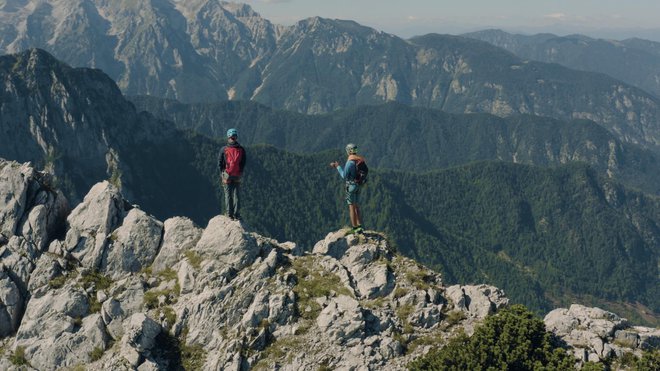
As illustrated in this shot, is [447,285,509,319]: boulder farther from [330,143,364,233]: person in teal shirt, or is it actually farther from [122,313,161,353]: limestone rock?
[122,313,161,353]: limestone rock

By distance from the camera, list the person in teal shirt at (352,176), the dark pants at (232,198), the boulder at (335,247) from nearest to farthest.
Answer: the person in teal shirt at (352,176), the dark pants at (232,198), the boulder at (335,247)

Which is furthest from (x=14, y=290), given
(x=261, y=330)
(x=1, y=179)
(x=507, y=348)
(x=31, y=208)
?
(x=507, y=348)

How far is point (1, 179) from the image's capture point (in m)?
47.6

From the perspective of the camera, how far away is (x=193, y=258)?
43281mm

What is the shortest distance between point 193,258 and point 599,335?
31893 millimetres

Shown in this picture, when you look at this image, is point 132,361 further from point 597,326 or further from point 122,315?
point 597,326

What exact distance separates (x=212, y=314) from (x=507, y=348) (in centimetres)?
2117

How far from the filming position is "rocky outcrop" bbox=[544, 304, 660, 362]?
121 feet

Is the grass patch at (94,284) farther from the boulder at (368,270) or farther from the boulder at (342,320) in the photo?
the boulder at (368,270)

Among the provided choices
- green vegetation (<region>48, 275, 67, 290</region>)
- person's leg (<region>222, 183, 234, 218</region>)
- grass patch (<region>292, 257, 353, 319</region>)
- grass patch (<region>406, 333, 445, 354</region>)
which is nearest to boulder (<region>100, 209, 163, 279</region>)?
green vegetation (<region>48, 275, 67, 290</region>)

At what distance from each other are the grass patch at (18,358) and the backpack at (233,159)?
2045cm

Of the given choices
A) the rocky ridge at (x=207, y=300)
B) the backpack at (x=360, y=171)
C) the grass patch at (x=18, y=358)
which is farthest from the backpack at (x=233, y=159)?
the grass patch at (x=18, y=358)

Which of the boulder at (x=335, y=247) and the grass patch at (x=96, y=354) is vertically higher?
the boulder at (x=335, y=247)

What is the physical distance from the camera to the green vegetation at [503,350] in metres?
34.3
